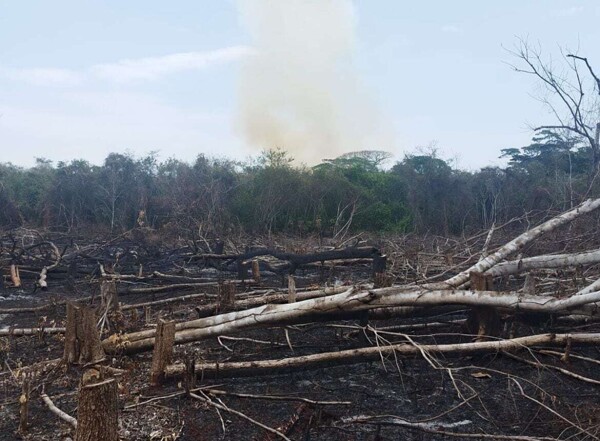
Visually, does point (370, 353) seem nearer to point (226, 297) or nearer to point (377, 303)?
point (377, 303)

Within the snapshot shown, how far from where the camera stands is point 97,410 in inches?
103

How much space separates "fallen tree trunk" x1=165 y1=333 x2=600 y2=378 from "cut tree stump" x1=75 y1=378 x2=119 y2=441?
184cm

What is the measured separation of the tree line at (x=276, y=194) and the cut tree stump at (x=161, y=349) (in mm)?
15979

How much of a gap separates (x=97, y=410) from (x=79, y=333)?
2.41 metres

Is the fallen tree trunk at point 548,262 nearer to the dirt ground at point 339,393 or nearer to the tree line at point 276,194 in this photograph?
the dirt ground at point 339,393

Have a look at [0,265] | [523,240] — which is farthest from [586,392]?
[0,265]

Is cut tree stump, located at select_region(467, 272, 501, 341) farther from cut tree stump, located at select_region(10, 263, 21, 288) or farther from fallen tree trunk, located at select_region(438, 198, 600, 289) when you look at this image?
cut tree stump, located at select_region(10, 263, 21, 288)

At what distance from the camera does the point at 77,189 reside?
2556cm

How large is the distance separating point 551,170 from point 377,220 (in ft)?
29.0

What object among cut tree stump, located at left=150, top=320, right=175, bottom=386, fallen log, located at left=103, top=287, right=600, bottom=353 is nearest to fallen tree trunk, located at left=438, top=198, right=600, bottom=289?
fallen log, located at left=103, top=287, right=600, bottom=353

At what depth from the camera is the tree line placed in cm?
2258

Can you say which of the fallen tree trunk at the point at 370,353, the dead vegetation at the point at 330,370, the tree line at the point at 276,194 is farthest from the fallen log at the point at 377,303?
the tree line at the point at 276,194

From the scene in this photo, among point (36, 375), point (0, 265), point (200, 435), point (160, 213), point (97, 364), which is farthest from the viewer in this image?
point (160, 213)

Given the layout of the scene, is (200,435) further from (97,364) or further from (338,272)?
(338,272)
